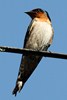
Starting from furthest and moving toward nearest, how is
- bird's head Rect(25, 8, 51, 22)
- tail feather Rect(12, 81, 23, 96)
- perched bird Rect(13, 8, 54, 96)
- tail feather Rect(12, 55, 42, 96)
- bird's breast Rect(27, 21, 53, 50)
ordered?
bird's head Rect(25, 8, 51, 22), bird's breast Rect(27, 21, 53, 50), perched bird Rect(13, 8, 54, 96), tail feather Rect(12, 55, 42, 96), tail feather Rect(12, 81, 23, 96)

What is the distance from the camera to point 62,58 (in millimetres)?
3598

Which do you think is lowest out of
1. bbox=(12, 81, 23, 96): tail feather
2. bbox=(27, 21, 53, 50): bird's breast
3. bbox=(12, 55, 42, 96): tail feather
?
bbox=(12, 55, 42, 96): tail feather

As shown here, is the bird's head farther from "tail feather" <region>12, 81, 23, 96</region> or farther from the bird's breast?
"tail feather" <region>12, 81, 23, 96</region>

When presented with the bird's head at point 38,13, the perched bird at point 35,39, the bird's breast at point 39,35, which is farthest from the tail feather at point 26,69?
the bird's head at point 38,13

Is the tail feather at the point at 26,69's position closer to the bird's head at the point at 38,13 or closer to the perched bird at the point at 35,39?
the perched bird at the point at 35,39

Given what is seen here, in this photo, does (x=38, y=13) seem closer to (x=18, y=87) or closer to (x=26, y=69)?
(x=26, y=69)

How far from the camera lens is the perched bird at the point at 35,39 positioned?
7.89 meters

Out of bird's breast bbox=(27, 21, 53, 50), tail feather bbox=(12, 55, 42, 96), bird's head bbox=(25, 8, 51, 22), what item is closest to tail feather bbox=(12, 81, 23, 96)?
tail feather bbox=(12, 55, 42, 96)

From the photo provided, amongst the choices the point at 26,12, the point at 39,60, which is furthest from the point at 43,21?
the point at 39,60

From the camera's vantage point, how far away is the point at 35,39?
859 centimetres

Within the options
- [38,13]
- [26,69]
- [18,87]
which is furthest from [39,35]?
[18,87]

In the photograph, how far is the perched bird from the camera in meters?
7.89

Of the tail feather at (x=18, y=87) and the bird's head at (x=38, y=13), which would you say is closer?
the tail feather at (x=18, y=87)

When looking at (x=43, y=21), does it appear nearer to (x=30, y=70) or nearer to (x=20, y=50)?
(x=30, y=70)
